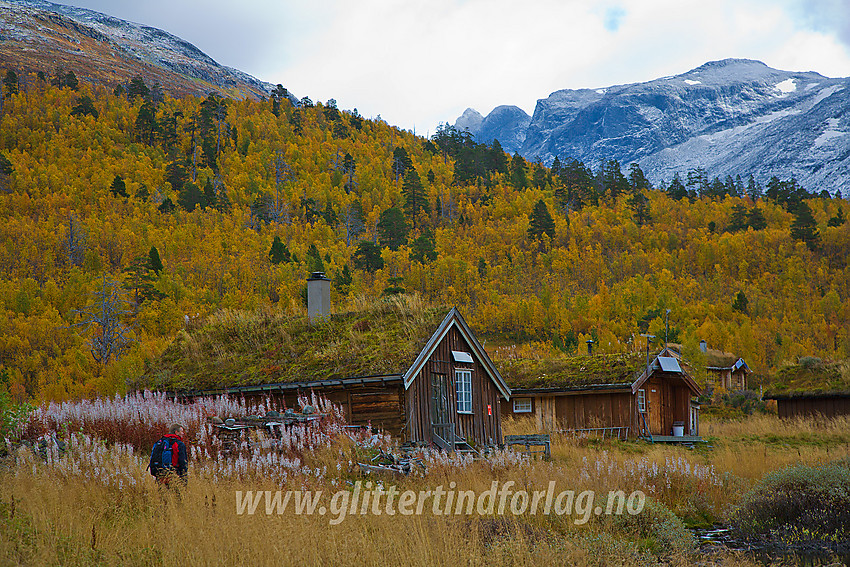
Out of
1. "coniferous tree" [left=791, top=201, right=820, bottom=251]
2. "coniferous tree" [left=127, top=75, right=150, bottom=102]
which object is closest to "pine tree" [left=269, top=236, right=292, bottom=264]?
"coniferous tree" [left=127, top=75, right=150, bottom=102]

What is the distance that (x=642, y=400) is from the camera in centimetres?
3083

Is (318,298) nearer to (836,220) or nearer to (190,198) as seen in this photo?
(190,198)

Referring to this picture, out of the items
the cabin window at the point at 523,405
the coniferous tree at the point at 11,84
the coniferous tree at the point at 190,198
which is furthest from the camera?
the coniferous tree at the point at 11,84

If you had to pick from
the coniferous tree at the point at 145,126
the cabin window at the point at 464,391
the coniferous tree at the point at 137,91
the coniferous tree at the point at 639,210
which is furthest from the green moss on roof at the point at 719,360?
the coniferous tree at the point at 137,91

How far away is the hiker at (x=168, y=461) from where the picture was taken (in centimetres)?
1031

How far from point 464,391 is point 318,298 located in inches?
206

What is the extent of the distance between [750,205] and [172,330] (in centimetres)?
10401

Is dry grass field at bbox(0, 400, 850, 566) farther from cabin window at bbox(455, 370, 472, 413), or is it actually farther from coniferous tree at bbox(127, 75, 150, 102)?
coniferous tree at bbox(127, 75, 150, 102)

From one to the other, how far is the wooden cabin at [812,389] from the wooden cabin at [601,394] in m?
5.13

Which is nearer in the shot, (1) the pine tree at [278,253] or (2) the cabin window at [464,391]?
(2) the cabin window at [464,391]

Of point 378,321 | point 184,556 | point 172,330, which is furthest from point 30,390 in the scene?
point 184,556

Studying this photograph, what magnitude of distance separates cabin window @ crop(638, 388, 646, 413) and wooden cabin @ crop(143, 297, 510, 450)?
32.2 ft

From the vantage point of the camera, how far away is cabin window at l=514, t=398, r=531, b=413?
3123cm

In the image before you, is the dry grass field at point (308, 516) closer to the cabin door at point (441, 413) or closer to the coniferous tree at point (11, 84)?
the cabin door at point (441, 413)
